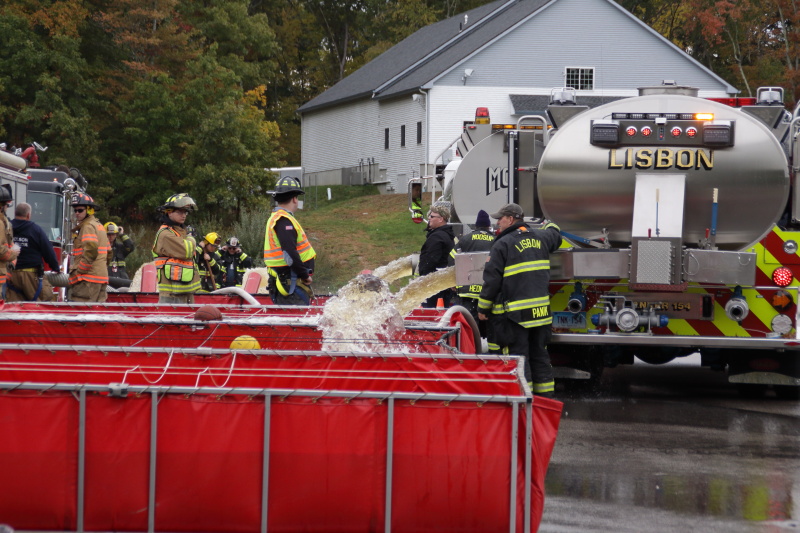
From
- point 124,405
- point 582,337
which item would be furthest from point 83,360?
point 582,337

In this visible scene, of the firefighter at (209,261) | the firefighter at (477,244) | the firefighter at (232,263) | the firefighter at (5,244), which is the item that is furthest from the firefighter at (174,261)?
the firefighter at (232,263)

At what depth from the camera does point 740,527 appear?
6.00 m

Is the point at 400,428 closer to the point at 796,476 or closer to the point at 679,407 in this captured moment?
the point at 796,476

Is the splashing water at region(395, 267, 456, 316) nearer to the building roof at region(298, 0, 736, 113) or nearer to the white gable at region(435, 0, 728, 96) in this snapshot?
the building roof at region(298, 0, 736, 113)

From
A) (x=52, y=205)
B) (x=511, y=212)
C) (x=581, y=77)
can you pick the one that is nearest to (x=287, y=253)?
(x=511, y=212)

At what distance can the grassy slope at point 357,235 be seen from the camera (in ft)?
95.9

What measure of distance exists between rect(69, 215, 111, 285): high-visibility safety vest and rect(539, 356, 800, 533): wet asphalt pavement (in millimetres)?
5373

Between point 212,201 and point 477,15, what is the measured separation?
18557 millimetres

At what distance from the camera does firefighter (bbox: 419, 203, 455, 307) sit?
12.3 m

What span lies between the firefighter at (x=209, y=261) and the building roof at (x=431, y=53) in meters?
23.2

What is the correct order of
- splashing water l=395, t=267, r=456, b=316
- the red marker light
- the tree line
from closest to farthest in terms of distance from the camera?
splashing water l=395, t=267, r=456, b=316 → the red marker light → the tree line

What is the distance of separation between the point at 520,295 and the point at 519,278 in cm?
13

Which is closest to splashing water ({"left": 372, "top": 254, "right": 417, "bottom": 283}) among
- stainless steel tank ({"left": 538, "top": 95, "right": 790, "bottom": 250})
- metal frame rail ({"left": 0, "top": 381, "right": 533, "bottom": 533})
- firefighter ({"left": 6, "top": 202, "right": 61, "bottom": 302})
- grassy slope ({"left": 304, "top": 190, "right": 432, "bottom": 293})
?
stainless steel tank ({"left": 538, "top": 95, "right": 790, "bottom": 250})

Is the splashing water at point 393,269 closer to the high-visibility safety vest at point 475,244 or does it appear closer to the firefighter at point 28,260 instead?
the high-visibility safety vest at point 475,244
